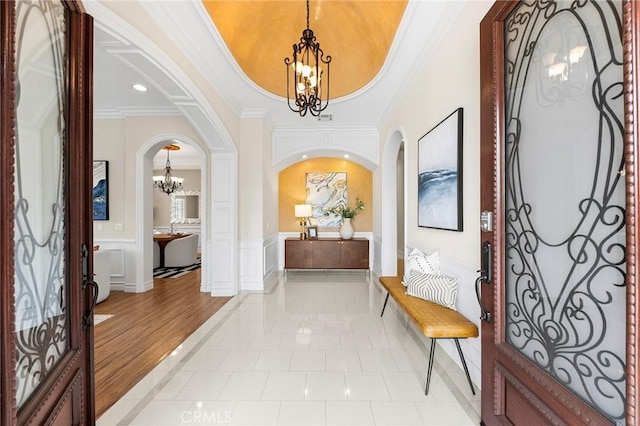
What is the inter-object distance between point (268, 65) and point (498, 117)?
3594 millimetres

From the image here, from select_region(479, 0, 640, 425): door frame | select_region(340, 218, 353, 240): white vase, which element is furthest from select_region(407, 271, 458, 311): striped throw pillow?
select_region(340, 218, 353, 240): white vase

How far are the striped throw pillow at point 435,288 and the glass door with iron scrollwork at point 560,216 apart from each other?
0.84m

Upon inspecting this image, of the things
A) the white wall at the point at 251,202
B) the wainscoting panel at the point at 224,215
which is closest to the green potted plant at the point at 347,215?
the white wall at the point at 251,202

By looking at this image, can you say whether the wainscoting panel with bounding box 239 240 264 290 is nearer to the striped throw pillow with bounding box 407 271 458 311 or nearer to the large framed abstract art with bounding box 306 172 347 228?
the large framed abstract art with bounding box 306 172 347 228

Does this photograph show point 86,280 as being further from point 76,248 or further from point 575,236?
point 575,236

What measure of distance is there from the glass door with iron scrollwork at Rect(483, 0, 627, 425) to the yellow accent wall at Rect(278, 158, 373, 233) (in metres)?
5.79

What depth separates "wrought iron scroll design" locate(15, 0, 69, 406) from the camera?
3.65 ft

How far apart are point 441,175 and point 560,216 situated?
5.47ft

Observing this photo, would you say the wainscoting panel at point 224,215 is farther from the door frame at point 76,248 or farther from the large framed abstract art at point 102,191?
the door frame at point 76,248

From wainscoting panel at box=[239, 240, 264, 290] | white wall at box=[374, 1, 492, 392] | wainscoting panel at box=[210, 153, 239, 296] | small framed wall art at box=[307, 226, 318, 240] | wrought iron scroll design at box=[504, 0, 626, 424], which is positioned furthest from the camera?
small framed wall art at box=[307, 226, 318, 240]

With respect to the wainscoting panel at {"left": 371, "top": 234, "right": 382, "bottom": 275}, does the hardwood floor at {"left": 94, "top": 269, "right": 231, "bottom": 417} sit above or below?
below

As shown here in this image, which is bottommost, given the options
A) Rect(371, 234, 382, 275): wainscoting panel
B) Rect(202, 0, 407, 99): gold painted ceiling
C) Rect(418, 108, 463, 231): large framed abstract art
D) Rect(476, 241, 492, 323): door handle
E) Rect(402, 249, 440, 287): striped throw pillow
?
Rect(371, 234, 382, 275): wainscoting panel

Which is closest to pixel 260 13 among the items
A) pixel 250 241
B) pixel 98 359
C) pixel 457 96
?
pixel 457 96

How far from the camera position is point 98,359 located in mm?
2854
